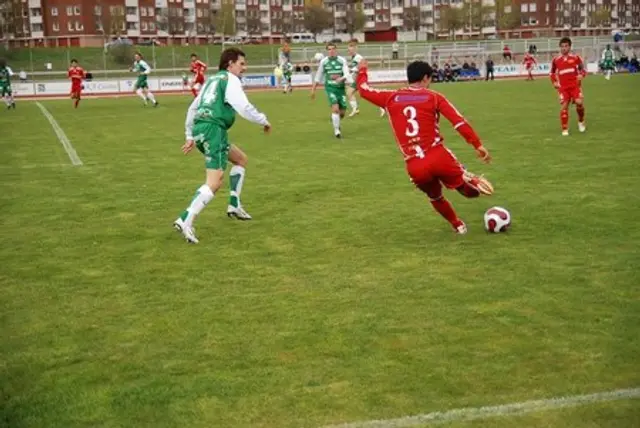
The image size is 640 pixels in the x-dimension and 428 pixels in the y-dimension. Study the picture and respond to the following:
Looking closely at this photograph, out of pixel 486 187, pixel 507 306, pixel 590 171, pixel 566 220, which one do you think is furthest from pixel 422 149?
pixel 590 171

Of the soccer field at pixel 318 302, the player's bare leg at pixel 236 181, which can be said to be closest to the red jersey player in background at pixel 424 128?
the soccer field at pixel 318 302

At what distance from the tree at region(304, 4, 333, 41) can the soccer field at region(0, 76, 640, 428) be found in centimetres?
11599

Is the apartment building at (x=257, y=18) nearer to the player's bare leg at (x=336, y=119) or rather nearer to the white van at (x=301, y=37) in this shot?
the white van at (x=301, y=37)

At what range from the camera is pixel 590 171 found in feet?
41.9

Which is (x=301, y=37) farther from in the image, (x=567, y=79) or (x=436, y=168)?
(x=436, y=168)

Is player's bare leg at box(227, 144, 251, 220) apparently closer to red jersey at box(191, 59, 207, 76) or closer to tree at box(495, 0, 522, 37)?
red jersey at box(191, 59, 207, 76)

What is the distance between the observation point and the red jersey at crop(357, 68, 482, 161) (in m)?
8.29

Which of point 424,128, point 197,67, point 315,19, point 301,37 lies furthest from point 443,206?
point 301,37

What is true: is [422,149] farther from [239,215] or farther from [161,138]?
[161,138]

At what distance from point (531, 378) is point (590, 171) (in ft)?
28.7

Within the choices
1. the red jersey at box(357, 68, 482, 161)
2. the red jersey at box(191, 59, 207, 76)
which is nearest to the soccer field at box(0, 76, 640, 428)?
the red jersey at box(357, 68, 482, 161)

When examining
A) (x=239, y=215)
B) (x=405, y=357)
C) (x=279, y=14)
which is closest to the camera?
(x=405, y=357)

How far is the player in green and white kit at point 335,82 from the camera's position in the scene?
20.1 meters

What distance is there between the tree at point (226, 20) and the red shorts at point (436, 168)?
109551 mm
